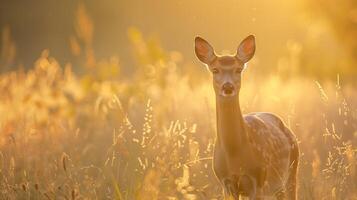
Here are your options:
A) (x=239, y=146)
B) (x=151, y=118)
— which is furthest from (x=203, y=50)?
(x=151, y=118)

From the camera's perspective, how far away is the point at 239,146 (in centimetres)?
649

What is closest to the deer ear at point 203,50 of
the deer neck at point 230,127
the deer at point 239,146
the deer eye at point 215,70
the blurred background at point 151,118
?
the deer at point 239,146

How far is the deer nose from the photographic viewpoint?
21.3 feet

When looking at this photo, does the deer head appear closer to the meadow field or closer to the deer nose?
the deer nose

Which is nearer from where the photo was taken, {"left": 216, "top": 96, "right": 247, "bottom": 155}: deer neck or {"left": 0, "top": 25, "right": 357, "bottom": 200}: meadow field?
{"left": 216, "top": 96, "right": 247, "bottom": 155}: deer neck

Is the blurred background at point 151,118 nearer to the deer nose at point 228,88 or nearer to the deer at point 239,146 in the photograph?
the deer at point 239,146

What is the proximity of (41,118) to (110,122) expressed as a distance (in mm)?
2265

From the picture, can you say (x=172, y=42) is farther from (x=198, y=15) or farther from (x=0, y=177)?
(x=0, y=177)

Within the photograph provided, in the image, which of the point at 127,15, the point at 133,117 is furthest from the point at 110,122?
the point at 127,15

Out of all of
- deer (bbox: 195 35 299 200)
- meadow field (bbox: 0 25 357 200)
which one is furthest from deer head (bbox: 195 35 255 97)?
meadow field (bbox: 0 25 357 200)

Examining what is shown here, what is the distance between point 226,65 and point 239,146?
68cm

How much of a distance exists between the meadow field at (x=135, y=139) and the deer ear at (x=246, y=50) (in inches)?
23.4

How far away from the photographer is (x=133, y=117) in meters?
12.6

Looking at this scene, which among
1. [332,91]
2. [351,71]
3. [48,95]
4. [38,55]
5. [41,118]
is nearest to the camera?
[41,118]
